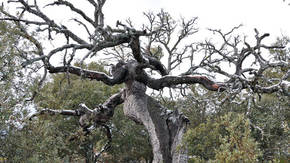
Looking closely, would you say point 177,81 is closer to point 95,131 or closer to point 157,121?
point 157,121

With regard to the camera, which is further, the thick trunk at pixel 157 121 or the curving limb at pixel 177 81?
the curving limb at pixel 177 81

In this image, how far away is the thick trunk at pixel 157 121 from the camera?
8.30 meters

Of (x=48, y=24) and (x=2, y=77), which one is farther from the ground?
(x=48, y=24)

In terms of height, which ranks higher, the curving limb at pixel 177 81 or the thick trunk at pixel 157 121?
the curving limb at pixel 177 81

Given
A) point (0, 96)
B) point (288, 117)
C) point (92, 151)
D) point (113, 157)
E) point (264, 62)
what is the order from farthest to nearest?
point (113, 157) < point (92, 151) < point (288, 117) < point (264, 62) < point (0, 96)

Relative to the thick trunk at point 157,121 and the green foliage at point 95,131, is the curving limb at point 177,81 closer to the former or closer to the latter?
the thick trunk at point 157,121

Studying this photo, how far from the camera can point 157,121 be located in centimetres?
876

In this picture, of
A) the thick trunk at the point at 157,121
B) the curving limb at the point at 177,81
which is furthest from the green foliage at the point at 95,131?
the curving limb at the point at 177,81

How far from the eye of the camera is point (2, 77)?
5.40 meters

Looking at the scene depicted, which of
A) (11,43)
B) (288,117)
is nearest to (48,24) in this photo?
(11,43)

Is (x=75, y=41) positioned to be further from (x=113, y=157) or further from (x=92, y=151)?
(x=113, y=157)

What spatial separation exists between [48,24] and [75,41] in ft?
2.62

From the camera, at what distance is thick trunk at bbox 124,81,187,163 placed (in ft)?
27.2

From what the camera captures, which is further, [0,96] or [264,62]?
[264,62]
